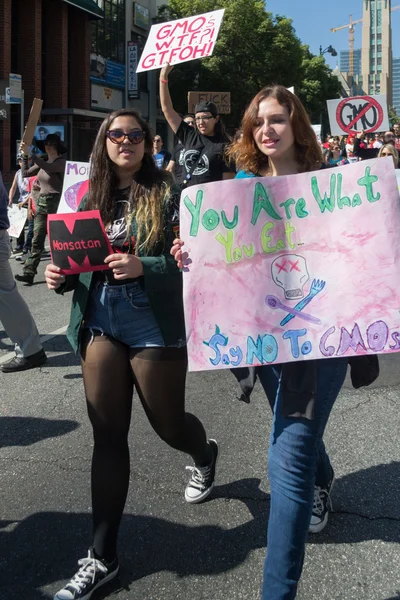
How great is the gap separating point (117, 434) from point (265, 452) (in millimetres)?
1443

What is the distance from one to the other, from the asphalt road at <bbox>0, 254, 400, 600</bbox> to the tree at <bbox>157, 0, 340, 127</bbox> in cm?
3718

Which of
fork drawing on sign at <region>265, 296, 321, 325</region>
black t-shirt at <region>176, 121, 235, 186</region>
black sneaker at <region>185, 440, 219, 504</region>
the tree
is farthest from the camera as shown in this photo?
the tree

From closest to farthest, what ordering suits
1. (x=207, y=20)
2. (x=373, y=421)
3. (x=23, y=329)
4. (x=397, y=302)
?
(x=397, y=302), (x=373, y=421), (x=23, y=329), (x=207, y=20)

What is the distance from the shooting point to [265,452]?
383 centimetres

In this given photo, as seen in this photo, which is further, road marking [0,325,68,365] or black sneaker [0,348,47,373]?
road marking [0,325,68,365]

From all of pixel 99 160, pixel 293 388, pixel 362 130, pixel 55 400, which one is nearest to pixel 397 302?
pixel 293 388

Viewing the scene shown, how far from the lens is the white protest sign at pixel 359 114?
12.3 metres

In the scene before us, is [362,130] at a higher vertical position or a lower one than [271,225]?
higher

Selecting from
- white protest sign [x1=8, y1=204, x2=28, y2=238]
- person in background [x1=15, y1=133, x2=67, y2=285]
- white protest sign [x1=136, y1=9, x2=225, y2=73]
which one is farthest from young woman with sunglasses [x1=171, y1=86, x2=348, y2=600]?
white protest sign [x1=8, y1=204, x2=28, y2=238]

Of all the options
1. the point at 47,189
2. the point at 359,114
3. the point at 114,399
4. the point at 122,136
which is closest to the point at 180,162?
the point at 47,189

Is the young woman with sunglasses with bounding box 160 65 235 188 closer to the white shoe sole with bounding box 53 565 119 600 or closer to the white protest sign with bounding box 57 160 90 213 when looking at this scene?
the white protest sign with bounding box 57 160 90 213

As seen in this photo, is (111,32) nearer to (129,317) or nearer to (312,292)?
(129,317)

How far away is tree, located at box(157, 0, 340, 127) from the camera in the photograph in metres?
40.9

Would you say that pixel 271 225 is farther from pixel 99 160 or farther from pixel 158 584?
pixel 158 584
